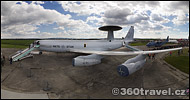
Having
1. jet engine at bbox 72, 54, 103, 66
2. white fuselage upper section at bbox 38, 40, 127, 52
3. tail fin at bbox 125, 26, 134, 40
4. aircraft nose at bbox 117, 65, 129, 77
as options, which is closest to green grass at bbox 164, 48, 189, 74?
aircraft nose at bbox 117, 65, 129, 77

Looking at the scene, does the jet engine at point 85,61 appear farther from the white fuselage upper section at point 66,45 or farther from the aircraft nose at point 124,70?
the white fuselage upper section at point 66,45

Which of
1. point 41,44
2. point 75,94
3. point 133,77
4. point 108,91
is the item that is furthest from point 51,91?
point 41,44

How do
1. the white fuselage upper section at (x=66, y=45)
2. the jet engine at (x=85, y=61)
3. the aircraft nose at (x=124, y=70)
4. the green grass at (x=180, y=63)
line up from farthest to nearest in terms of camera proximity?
A: 1. the white fuselage upper section at (x=66, y=45)
2. the jet engine at (x=85, y=61)
3. the green grass at (x=180, y=63)
4. the aircraft nose at (x=124, y=70)

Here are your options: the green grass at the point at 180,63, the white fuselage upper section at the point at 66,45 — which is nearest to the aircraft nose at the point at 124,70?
the green grass at the point at 180,63

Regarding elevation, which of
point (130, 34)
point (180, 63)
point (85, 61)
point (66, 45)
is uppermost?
point (130, 34)

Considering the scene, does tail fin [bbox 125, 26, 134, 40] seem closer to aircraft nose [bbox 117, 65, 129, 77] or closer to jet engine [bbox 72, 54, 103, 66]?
jet engine [bbox 72, 54, 103, 66]

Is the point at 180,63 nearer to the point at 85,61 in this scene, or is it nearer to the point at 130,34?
the point at 85,61

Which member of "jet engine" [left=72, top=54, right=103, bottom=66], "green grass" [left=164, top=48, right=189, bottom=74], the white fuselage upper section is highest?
the white fuselage upper section

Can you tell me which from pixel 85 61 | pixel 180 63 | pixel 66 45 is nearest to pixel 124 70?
pixel 85 61

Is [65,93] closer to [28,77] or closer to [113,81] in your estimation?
[113,81]

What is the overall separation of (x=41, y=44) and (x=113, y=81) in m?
17.4

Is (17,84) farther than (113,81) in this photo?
No

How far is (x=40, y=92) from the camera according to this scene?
7.94 meters

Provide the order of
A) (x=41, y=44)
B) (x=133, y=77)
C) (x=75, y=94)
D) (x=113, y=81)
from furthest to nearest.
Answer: (x=41, y=44)
(x=133, y=77)
(x=113, y=81)
(x=75, y=94)
